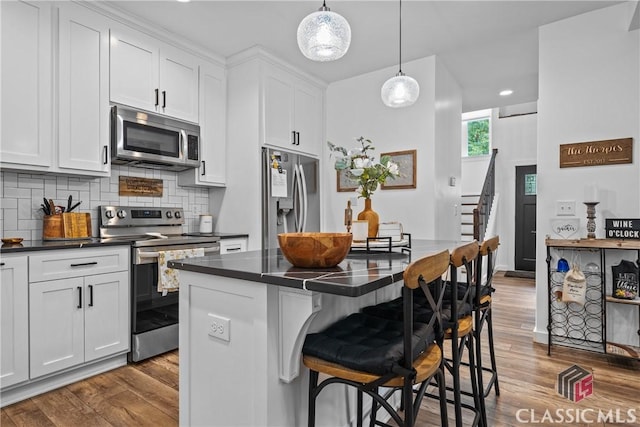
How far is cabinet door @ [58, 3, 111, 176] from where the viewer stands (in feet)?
8.51

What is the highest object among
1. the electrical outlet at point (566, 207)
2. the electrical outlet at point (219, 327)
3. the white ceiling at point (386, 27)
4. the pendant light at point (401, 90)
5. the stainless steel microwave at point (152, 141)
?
the white ceiling at point (386, 27)

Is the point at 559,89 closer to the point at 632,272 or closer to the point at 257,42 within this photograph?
the point at 632,272

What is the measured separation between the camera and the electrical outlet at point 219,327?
4.63ft

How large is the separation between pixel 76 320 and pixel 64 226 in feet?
2.43

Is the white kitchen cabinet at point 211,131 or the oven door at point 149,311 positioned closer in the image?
the oven door at point 149,311

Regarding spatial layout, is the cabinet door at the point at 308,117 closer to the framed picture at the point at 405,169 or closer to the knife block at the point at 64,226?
the framed picture at the point at 405,169

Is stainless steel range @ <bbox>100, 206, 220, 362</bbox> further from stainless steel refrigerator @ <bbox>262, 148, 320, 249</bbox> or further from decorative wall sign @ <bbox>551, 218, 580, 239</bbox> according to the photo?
decorative wall sign @ <bbox>551, 218, 580, 239</bbox>

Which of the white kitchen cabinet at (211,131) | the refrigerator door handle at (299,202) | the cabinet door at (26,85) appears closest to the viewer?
the cabinet door at (26,85)

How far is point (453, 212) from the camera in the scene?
170 inches

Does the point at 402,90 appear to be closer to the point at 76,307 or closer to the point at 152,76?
the point at 152,76

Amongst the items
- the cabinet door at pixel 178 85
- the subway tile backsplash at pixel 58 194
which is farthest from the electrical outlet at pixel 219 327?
the cabinet door at pixel 178 85

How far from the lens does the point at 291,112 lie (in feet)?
13.2

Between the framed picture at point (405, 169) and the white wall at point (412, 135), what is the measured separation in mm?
52

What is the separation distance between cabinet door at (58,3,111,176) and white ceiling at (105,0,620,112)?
307 millimetres
